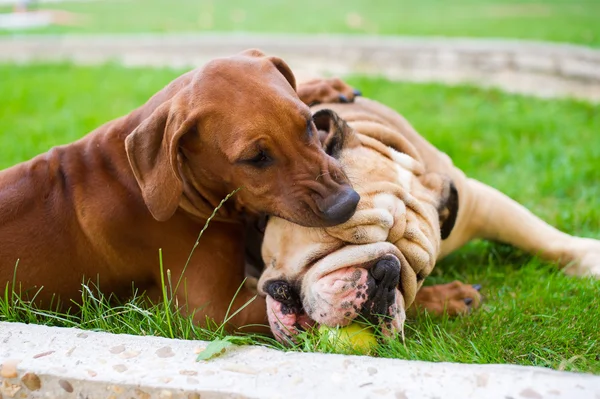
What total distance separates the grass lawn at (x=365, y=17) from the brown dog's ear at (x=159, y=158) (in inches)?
265

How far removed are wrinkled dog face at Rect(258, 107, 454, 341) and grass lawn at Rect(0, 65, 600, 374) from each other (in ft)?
0.50

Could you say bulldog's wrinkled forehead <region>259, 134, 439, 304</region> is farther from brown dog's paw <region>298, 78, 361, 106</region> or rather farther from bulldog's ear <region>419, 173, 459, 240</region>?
brown dog's paw <region>298, 78, 361, 106</region>

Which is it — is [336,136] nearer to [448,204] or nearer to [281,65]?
[281,65]

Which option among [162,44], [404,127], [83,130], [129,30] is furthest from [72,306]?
[129,30]

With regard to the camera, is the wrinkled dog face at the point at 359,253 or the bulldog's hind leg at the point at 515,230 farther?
the bulldog's hind leg at the point at 515,230

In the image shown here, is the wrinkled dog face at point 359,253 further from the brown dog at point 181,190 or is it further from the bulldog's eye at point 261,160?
the bulldog's eye at point 261,160

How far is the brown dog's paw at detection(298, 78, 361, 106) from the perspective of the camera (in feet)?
13.2

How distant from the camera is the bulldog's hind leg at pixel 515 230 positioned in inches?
157

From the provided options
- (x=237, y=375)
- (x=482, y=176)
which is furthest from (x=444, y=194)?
(x=482, y=176)

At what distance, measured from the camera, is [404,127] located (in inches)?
154

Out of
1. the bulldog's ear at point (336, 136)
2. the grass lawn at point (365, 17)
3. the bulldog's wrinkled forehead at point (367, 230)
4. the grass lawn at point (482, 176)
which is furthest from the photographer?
the grass lawn at point (365, 17)

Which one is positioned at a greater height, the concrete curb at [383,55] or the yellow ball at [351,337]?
the yellow ball at [351,337]

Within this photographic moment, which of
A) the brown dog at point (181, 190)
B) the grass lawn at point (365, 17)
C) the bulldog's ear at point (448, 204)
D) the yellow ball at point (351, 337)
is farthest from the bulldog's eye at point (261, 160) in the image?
the grass lawn at point (365, 17)

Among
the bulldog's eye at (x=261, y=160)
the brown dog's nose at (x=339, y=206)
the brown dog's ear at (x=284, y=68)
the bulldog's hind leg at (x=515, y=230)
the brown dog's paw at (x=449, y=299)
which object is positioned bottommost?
the brown dog's paw at (x=449, y=299)
